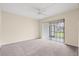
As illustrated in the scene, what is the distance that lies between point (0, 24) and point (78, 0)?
4.47 m

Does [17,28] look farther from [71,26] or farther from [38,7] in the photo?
[71,26]

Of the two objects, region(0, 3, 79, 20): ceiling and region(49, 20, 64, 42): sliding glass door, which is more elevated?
region(0, 3, 79, 20): ceiling

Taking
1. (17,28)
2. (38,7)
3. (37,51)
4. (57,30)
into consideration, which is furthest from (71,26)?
(17,28)

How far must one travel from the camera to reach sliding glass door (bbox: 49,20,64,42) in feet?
18.6

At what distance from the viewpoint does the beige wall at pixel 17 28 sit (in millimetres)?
4736

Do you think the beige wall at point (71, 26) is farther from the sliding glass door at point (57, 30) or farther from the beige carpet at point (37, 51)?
the sliding glass door at point (57, 30)

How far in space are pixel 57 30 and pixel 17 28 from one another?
336cm

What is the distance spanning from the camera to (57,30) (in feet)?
20.0

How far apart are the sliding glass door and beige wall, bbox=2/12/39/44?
1652 millimetres

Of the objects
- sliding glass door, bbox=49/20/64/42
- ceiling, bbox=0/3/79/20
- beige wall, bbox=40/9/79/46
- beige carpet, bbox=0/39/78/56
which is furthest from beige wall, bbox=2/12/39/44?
beige wall, bbox=40/9/79/46

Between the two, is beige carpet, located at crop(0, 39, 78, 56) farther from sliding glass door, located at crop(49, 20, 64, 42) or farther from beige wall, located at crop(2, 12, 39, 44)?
sliding glass door, located at crop(49, 20, 64, 42)

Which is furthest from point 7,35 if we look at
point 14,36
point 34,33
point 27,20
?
point 34,33

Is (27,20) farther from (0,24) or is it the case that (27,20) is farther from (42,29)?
(0,24)

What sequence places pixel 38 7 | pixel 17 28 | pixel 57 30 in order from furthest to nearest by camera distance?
pixel 57 30 < pixel 17 28 < pixel 38 7
